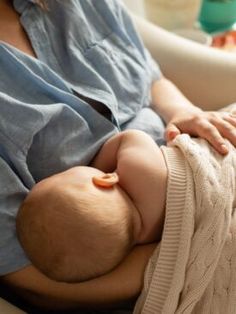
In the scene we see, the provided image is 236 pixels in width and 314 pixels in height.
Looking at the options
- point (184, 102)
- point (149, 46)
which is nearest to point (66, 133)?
point (184, 102)

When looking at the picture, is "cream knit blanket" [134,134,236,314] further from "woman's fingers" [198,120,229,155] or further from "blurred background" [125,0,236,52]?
"blurred background" [125,0,236,52]

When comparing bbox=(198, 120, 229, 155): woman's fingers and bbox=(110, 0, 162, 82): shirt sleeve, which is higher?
bbox=(110, 0, 162, 82): shirt sleeve

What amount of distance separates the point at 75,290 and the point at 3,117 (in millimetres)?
280

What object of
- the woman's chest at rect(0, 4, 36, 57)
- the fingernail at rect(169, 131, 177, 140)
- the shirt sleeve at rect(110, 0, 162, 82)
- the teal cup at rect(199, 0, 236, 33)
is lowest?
the teal cup at rect(199, 0, 236, 33)

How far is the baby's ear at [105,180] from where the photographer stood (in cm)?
72

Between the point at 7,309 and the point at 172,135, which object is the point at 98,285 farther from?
the point at 172,135

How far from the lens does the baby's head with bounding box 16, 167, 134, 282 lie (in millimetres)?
681

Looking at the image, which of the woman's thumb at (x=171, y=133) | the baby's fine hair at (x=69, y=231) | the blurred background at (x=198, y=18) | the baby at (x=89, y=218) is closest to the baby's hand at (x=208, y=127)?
the woman's thumb at (x=171, y=133)

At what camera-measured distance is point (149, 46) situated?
117 cm

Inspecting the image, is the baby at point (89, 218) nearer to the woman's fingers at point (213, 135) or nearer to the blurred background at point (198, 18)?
the woman's fingers at point (213, 135)

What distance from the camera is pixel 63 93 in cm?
81

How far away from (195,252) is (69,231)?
18 centimetres

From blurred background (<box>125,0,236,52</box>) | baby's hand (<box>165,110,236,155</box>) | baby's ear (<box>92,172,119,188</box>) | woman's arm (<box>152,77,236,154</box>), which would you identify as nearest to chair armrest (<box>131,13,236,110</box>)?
woman's arm (<box>152,77,236,154</box>)

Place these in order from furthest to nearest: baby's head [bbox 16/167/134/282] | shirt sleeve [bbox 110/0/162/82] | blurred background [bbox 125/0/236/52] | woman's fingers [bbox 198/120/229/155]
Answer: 1. blurred background [bbox 125/0/236/52]
2. shirt sleeve [bbox 110/0/162/82]
3. woman's fingers [bbox 198/120/229/155]
4. baby's head [bbox 16/167/134/282]
